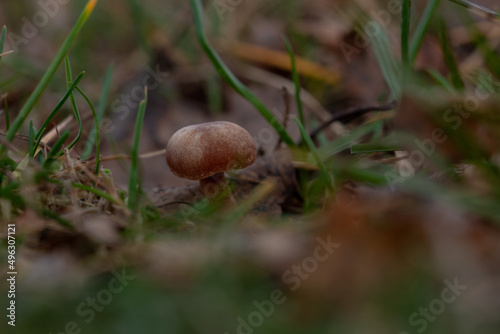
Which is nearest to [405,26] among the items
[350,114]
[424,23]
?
[424,23]

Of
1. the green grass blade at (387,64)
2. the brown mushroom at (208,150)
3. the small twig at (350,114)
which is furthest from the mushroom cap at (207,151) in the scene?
the green grass blade at (387,64)

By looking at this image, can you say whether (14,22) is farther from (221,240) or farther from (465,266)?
(465,266)

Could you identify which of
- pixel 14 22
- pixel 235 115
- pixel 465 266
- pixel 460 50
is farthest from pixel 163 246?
pixel 14 22

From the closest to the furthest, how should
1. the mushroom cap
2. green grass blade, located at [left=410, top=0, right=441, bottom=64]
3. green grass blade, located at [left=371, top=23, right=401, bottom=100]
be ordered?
the mushroom cap
green grass blade, located at [left=410, top=0, right=441, bottom=64]
green grass blade, located at [left=371, top=23, right=401, bottom=100]

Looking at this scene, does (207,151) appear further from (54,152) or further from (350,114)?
(350,114)

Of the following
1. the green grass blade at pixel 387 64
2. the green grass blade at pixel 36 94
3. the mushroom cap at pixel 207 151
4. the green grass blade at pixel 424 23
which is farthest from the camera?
the green grass blade at pixel 387 64

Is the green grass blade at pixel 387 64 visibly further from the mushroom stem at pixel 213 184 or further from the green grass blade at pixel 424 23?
the mushroom stem at pixel 213 184

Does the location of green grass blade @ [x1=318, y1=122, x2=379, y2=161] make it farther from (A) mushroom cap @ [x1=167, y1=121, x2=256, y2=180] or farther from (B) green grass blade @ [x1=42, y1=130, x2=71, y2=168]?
(B) green grass blade @ [x1=42, y1=130, x2=71, y2=168]

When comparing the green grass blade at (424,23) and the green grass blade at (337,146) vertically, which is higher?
the green grass blade at (424,23)

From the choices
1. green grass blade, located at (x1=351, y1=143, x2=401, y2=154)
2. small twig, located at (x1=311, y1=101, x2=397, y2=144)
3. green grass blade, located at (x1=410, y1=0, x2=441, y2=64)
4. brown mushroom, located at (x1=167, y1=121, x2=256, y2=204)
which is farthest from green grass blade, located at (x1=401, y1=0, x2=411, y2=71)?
brown mushroom, located at (x1=167, y1=121, x2=256, y2=204)
